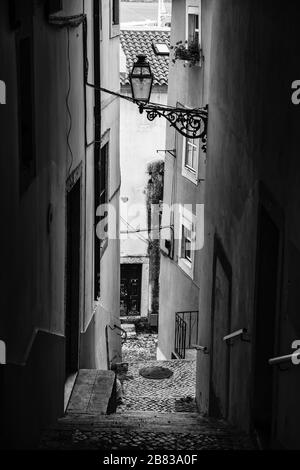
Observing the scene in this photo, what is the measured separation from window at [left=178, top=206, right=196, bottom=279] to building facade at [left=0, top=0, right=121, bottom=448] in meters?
3.77

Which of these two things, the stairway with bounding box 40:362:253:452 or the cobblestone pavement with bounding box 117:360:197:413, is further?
the cobblestone pavement with bounding box 117:360:197:413

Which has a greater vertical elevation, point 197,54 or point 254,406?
point 197,54

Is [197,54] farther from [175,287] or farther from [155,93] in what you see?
[155,93]

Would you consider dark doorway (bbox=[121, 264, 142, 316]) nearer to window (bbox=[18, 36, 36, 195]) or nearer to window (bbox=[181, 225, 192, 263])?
window (bbox=[181, 225, 192, 263])

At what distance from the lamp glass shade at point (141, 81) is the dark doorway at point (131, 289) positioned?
16.5 meters

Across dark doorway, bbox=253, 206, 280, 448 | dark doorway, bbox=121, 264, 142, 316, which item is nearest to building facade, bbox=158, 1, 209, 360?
dark doorway, bbox=121, 264, 142, 316

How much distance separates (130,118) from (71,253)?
14.6 m

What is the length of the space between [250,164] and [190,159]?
1024 centimetres

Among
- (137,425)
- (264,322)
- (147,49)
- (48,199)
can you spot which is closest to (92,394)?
(137,425)

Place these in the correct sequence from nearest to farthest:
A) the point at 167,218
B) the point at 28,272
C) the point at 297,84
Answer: the point at 297,84 < the point at 28,272 < the point at 167,218

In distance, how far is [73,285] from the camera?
36.8 feet

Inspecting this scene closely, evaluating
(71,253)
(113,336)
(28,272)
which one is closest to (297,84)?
(28,272)

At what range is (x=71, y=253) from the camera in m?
11.1

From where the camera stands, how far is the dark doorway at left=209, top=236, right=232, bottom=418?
9.23 metres
